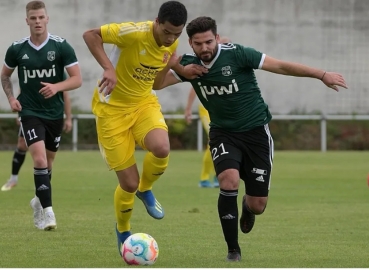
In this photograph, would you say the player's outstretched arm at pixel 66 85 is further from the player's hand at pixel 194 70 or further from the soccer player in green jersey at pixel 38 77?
the player's hand at pixel 194 70

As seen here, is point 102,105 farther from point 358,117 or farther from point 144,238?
point 358,117

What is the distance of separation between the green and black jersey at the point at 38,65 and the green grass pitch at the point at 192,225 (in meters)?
1.42

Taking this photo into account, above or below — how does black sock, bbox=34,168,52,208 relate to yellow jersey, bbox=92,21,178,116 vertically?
below

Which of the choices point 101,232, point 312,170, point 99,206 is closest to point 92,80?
point 312,170

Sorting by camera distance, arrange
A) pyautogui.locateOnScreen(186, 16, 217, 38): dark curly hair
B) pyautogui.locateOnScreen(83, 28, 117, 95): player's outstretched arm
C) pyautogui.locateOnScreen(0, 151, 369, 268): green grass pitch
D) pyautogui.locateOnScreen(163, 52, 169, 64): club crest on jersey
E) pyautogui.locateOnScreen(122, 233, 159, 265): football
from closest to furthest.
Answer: pyautogui.locateOnScreen(122, 233, 159, 265): football < pyautogui.locateOnScreen(186, 16, 217, 38): dark curly hair < pyautogui.locateOnScreen(0, 151, 369, 268): green grass pitch < pyautogui.locateOnScreen(83, 28, 117, 95): player's outstretched arm < pyautogui.locateOnScreen(163, 52, 169, 64): club crest on jersey

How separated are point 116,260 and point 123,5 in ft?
79.2

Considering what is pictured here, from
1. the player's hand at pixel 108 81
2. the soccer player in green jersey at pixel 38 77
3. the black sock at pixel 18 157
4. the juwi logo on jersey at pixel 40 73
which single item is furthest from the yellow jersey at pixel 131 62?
the black sock at pixel 18 157

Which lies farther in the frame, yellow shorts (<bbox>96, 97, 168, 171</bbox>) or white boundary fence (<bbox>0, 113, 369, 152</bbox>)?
white boundary fence (<bbox>0, 113, 369, 152</bbox>)

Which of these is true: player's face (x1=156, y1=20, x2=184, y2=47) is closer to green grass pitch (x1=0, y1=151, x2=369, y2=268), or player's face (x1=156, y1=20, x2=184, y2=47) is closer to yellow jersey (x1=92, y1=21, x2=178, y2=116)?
yellow jersey (x1=92, y1=21, x2=178, y2=116)

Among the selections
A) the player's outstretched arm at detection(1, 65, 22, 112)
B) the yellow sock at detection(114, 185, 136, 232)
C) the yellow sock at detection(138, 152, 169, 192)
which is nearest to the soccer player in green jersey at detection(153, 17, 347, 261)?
the yellow sock at detection(138, 152, 169, 192)

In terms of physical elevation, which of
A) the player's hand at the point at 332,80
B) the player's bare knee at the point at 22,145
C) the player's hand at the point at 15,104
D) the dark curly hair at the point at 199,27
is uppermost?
the dark curly hair at the point at 199,27

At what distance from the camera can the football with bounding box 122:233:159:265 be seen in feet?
24.7

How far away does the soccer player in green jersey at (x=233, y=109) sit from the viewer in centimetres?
790

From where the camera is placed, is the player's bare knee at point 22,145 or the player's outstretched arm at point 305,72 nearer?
the player's outstretched arm at point 305,72
